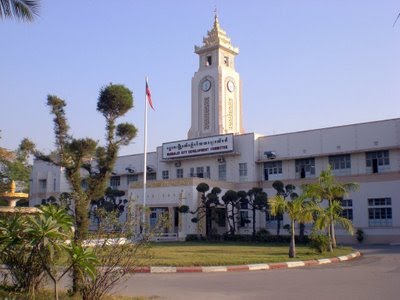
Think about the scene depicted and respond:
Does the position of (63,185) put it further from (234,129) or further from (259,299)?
(259,299)

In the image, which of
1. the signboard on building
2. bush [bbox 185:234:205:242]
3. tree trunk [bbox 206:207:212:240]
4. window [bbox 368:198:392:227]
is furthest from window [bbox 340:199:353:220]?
the signboard on building

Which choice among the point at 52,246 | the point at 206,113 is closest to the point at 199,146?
the point at 206,113

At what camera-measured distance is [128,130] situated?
10805mm

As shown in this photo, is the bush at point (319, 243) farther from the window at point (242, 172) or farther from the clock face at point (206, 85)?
the clock face at point (206, 85)

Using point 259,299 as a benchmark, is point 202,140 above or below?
above

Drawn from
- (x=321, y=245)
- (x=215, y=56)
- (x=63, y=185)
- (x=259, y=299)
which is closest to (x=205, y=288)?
(x=259, y=299)

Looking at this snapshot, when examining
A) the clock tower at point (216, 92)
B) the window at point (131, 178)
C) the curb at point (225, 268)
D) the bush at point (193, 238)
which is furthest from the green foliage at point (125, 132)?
the window at point (131, 178)

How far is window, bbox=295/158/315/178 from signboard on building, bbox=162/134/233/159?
5.89 meters

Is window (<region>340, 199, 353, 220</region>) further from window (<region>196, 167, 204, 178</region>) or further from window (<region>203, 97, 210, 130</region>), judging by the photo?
window (<region>203, 97, 210, 130</region>)

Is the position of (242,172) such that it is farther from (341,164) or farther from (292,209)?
(292,209)

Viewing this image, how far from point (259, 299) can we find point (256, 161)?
3181cm

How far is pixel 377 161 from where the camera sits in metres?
35.2

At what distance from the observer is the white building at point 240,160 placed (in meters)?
34.5

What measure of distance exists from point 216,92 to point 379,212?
65.8 feet
